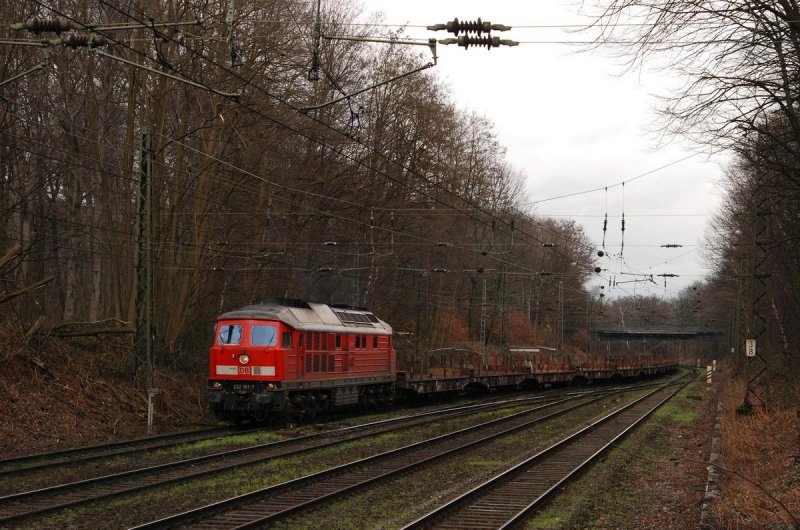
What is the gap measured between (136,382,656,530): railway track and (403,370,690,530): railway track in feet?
6.02

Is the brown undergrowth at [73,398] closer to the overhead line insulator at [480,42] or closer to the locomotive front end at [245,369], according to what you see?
the locomotive front end at [245,369]

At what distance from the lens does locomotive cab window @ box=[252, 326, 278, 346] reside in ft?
72.8

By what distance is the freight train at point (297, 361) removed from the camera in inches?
867

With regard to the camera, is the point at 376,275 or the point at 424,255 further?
the point at 424,255

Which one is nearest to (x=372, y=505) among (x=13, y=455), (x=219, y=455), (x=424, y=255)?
(x=219, y=455)

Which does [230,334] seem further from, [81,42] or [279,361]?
[81,42]

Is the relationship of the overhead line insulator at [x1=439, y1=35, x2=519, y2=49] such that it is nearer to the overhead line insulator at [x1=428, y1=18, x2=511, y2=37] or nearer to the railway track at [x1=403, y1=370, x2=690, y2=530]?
the overhead line insulator at [x1=428, y1=18, x2=511, y2=37]

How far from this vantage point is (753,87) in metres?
13.4

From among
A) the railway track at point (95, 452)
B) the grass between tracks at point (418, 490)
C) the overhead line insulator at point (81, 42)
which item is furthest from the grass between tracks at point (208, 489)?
the overhead line insulator at point (81, 42)

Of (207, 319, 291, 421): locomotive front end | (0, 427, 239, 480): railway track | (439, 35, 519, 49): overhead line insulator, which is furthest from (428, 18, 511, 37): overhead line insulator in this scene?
(207, 319, 291, 421): locomotive front end

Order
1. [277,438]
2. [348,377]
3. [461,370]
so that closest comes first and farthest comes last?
[277,438], [348,377], [461,370]

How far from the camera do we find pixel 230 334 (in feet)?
74.6

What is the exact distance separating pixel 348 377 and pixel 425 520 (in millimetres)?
15773

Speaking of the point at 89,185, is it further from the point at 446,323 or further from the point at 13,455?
the point at 446,323
